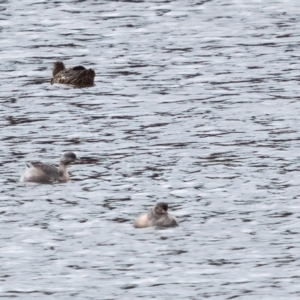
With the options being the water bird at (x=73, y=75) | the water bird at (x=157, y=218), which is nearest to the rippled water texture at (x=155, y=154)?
the water bird at (x=157, y=218)

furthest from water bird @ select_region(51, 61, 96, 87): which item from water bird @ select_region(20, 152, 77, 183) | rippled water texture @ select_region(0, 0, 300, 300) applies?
water bird @ select_region(20, 152, 77, 183)

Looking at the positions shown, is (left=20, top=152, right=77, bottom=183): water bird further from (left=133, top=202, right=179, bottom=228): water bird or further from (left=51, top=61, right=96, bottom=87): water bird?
(left=51, top=61, right=96, bottom=87): water bird

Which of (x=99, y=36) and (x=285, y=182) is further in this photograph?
(x=99, y=36)

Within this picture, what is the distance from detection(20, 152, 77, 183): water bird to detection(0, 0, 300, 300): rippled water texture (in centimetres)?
21

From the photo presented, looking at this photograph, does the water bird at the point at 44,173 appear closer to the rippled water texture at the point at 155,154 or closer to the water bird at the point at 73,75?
the rippled water texture at the point at 155,154

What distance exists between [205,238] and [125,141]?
742 centimetres

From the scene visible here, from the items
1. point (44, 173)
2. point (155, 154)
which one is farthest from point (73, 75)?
point (44, 173)

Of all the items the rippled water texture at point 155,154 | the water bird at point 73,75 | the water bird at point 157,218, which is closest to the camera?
the rippled water texture at point 155,154

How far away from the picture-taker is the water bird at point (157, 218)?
20750 millimetres

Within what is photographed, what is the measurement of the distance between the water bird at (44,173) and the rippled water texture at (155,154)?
0.21 meters

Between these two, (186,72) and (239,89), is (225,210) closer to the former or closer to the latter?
(239,89)

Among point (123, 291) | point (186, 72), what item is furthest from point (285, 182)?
point (186, 72)

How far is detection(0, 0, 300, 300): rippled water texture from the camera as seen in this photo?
18.7 meters

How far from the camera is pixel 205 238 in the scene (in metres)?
20.2
